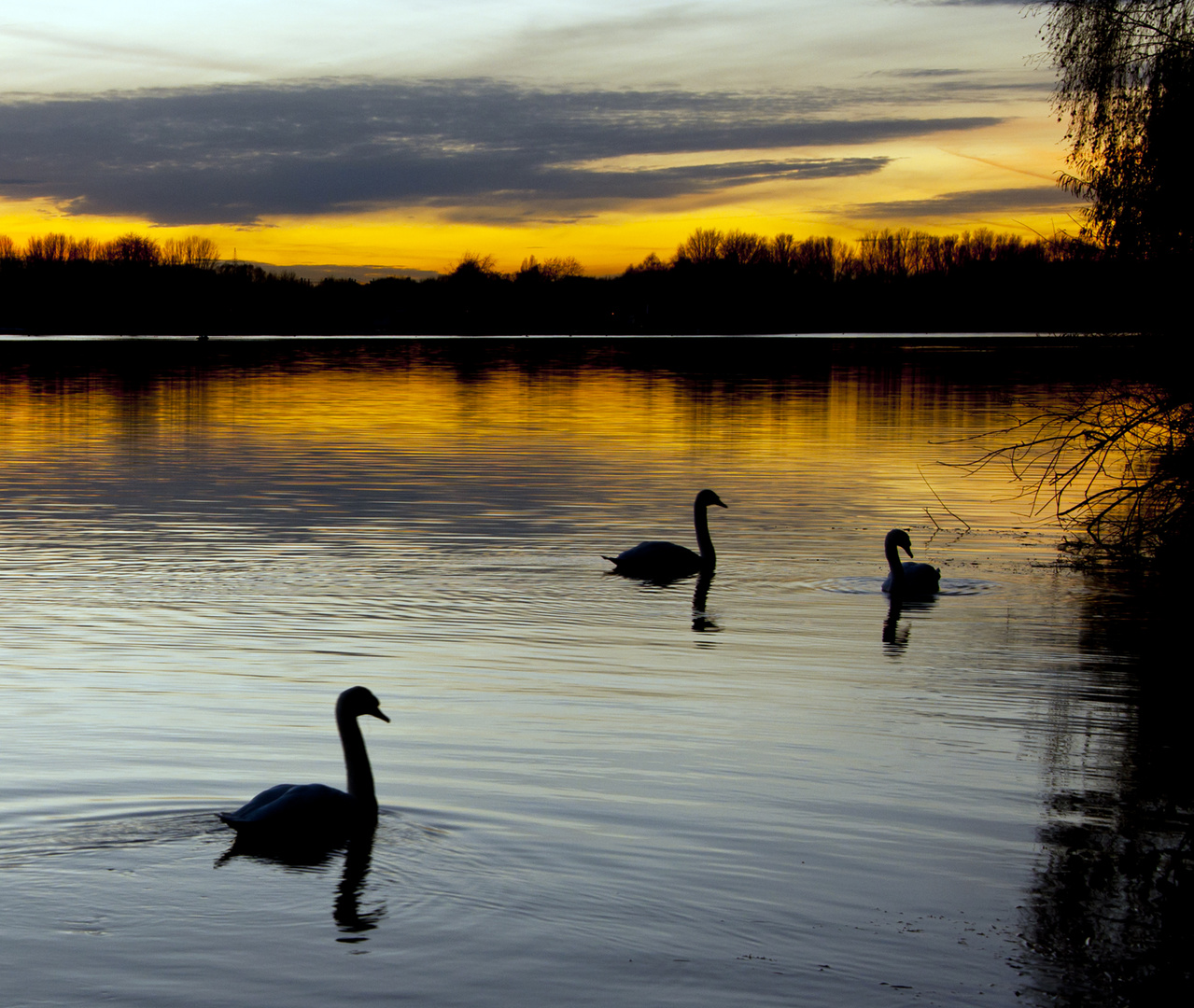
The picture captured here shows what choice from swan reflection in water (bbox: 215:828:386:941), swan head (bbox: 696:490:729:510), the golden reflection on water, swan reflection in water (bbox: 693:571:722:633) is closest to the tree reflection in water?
swan reflection in water (bbox: 215:828:386:941)

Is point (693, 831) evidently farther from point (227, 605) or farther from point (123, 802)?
point (227, 605)

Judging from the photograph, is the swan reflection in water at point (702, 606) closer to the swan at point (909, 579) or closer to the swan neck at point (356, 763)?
the swan at point (909, 579)

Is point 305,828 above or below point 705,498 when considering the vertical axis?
below

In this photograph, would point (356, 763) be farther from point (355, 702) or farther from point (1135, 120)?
point (1135, 120)

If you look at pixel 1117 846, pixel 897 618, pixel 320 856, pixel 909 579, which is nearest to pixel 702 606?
pixel 897 618

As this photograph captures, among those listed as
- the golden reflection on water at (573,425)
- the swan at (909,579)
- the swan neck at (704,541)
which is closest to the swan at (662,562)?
the swan neck at (704,541)

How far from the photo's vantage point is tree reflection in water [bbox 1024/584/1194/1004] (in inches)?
283

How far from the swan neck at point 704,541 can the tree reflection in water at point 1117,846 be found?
22.6 feet

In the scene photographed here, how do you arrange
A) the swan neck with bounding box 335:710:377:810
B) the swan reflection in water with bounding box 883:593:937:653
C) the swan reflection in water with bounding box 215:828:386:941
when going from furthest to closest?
the swan reflection in water with bounding box 883:593:937:653 < the swan neck with bounding box 335:710:377:810 < the swan reflection in water with bounding box 215:828:386:941

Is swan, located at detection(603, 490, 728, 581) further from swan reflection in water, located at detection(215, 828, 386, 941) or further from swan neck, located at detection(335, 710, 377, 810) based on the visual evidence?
swan reflection in water, located at detection(215, 828, 386, 941)

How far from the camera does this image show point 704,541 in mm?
20969

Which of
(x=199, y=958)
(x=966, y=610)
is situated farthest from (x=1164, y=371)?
(x=199, y=958)

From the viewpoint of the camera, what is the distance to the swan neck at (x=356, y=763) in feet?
29.7

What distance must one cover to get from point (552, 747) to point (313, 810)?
9.25 ft
